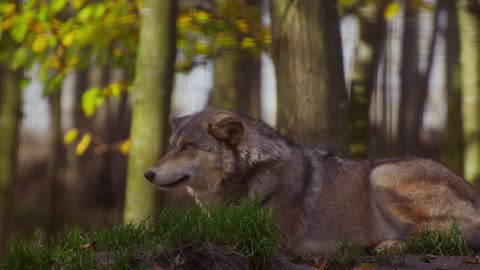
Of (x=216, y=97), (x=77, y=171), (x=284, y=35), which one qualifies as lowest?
(x=77, y=171)

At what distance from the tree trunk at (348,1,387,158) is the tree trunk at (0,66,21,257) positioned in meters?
5.22

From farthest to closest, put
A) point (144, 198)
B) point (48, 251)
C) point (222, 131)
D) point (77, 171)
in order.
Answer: point (77, 171), point (144, 198), point (222, 131), point (48, 251)

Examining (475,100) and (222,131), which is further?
(475,100)

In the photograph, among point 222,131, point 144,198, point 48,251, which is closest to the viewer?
point 48,251

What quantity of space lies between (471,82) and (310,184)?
14.1 feet

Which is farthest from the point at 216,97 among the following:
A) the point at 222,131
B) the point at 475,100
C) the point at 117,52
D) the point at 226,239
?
the point at 226,239

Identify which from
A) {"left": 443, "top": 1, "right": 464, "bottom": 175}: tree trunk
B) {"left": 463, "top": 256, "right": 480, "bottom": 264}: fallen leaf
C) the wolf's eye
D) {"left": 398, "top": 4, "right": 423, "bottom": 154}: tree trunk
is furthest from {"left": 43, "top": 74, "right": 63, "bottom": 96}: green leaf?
{"left": 398, "top": 4, "right": 423, "bottom": 154}: tree trunk

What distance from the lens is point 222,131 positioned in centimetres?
740

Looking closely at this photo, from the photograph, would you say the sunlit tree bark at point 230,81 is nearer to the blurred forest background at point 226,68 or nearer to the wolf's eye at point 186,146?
the blurred forest background at point 226,68

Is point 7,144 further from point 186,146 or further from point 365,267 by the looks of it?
point 365,267

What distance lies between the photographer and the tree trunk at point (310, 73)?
8953 mm

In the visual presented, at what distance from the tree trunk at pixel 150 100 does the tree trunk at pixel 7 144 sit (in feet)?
14.1

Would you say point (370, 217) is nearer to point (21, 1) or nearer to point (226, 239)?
point (226, 239)

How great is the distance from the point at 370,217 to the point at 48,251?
10.6 feet
